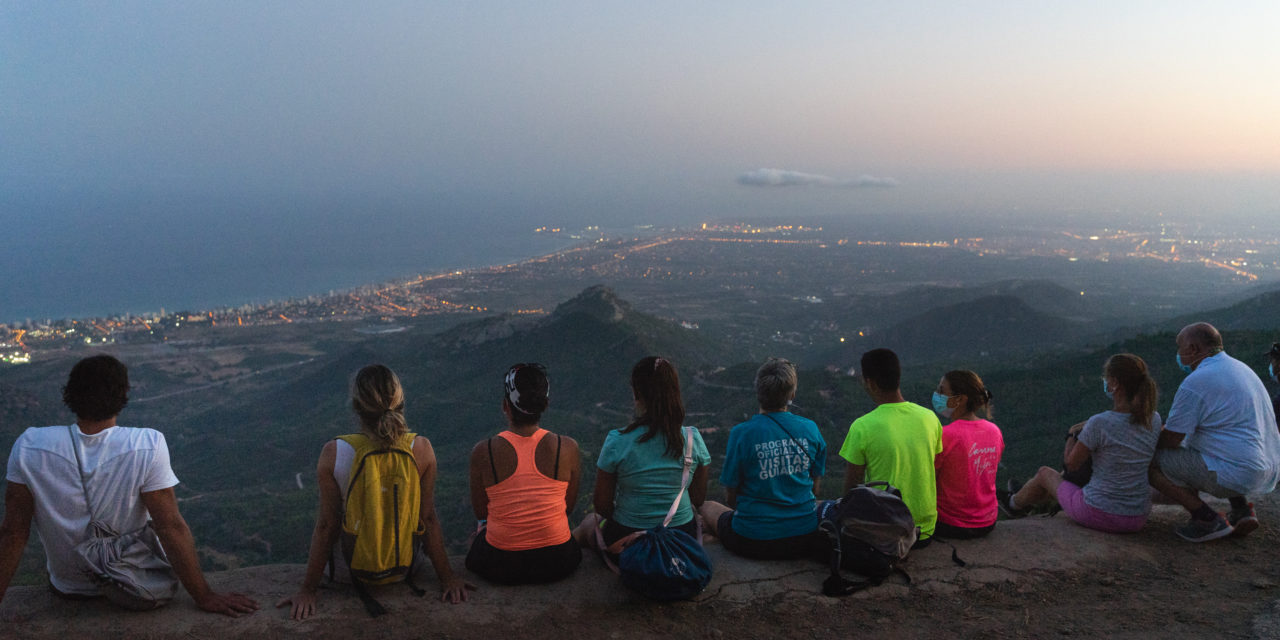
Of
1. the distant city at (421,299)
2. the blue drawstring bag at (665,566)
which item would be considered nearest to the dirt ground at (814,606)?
the blue drawstring bag at (665,566)

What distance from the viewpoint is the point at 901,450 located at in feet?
18.9

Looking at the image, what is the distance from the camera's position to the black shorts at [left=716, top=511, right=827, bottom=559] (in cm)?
575

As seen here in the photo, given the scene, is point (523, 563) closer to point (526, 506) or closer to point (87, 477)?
point (526, 506)

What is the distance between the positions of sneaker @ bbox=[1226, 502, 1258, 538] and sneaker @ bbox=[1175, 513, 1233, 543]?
0.41 ft

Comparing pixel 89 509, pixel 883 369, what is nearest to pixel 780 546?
pixel 883 369

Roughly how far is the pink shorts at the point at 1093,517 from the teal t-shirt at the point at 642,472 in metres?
4.14

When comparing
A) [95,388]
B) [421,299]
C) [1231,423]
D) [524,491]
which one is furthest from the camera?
[421,299]

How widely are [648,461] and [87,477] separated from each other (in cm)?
377

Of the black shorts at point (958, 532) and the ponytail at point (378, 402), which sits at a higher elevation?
the ponytail at point (378, 402)

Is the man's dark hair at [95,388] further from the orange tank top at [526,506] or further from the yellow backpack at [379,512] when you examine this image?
the orange tank top at [526,506]

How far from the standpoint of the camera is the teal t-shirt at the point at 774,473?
17.8ft

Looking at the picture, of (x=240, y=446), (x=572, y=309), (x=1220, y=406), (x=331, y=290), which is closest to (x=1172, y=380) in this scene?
(x=1220, y=406)

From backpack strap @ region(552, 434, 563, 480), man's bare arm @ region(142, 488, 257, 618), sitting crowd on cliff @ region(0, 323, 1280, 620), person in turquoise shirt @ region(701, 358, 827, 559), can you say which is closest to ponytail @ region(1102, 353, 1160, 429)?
sitting crowd on cliff @ region(0, 323, 1280, 620)

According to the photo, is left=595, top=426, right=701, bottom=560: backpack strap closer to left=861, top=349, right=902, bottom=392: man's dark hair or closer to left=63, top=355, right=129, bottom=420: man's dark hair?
left=861, top=349, right=902, bottom=392: man's dark hair
